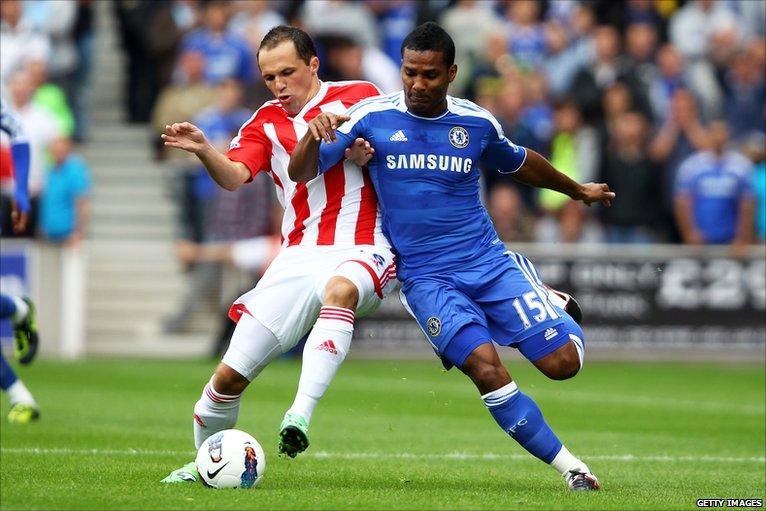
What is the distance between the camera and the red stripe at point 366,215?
8359mm

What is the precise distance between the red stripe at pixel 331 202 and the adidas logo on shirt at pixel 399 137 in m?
0.37

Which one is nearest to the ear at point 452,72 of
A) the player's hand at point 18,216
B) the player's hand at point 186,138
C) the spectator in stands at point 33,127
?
the player's hand at point 186,138

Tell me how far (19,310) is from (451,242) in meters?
5.11

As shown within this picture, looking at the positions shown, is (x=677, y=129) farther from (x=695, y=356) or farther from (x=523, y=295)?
(x=523, y=295)

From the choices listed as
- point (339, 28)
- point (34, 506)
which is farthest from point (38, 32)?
point (34, 506)

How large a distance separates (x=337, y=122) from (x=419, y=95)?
605mm

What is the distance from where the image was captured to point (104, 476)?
8.36m

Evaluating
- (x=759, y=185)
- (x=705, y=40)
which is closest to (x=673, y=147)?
(x=759, y=185)

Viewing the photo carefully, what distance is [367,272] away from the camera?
8.04 metres

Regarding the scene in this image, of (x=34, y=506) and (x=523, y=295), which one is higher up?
(x=523, y=295)

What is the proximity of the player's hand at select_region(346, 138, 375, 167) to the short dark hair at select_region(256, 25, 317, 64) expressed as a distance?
584 millimetres

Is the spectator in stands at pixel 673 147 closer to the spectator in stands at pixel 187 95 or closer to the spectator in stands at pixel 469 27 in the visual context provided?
the spectator in stands at pixel 469 27

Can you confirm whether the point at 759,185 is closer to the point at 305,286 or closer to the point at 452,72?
the point at 452,72

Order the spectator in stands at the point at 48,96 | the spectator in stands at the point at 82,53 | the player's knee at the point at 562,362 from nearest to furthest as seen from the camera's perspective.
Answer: the player's knee at the point at 562,362 < the spectator in stands at the point at 48,96 < the spectator in stands at the point at 82,53
